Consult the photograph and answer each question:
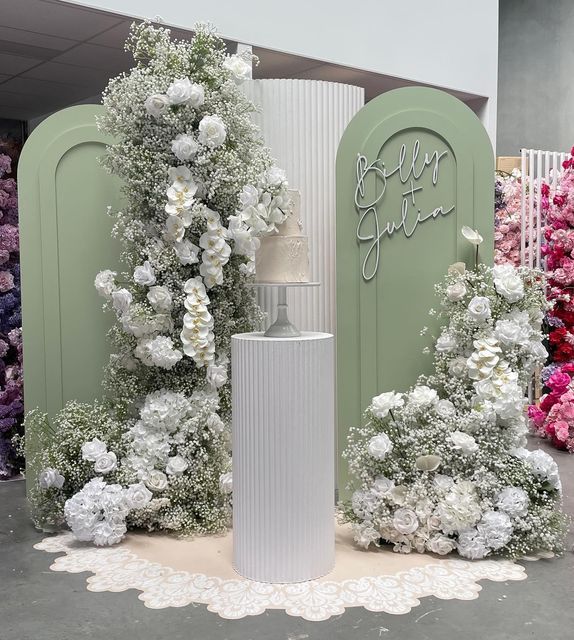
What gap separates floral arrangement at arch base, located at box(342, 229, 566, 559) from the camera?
3744 mm

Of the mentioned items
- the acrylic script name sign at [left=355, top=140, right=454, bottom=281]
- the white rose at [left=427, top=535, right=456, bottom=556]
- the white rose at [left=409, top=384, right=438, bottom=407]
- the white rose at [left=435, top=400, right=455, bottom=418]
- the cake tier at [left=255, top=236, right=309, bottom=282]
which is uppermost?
the acrylic script name sign at [left=355, top=140, right=454, bottom=281]

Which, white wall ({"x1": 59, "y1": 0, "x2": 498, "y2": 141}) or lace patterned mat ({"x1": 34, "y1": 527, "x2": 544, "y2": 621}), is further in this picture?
white wall ({"x1": 59, "y1": 0, "x2": 498, "y2": 141})

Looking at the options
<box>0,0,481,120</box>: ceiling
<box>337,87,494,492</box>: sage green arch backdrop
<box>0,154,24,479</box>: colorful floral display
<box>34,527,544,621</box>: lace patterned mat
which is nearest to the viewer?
<box>34,527,544,621</box>: lace patterned mat

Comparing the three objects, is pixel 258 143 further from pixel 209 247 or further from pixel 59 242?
pixel 59 242

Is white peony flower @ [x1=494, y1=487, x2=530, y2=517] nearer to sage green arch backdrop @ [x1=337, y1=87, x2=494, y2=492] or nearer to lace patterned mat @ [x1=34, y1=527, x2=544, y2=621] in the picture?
lace patterned mat @ [x1=34, y1=527, x2=544, y2=621]

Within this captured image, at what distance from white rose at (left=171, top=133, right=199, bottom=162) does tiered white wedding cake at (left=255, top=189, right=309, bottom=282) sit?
645mm

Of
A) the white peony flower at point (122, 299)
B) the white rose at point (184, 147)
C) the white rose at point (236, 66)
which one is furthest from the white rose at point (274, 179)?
the white peony flower at point (122, 299)

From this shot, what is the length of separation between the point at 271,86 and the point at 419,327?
5.44 ft

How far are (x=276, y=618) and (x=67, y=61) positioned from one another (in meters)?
4.97

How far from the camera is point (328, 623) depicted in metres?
3.10

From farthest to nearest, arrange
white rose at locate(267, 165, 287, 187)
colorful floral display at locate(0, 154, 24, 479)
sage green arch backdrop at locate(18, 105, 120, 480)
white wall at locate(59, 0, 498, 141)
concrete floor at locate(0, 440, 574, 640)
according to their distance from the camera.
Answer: white wall at locate(59, 0, 498, 141) < colorful floral display at locate(0, 154, 24, 479) < sage green arch backdrop at locate(18, 105, 120, 480) < white rose at locate(267, 165, 287, 187) < concrete floor at locate(0, 440, 574, 640)

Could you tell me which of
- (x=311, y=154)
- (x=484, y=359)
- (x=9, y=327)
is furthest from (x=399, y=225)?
(x=9, y=327)

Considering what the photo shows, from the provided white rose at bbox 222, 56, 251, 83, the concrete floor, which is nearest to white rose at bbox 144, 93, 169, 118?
white rose at bbox 222, 56, 251, 83

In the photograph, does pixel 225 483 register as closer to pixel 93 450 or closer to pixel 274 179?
pixel 93 450
